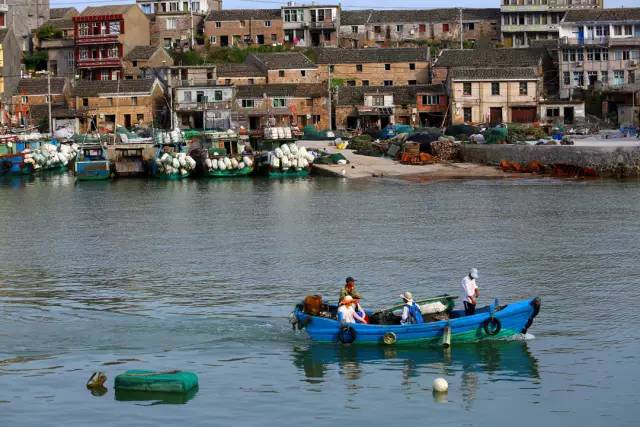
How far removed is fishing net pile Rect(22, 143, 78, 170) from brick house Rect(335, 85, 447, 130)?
2535cm

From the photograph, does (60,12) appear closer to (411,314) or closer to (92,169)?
(92,169)

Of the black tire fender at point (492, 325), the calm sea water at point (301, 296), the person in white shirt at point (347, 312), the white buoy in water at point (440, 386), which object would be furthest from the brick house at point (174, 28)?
the white buoy in water at point (440, 386)

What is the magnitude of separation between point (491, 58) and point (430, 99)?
6743mm

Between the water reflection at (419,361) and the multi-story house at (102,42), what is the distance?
88.1 m

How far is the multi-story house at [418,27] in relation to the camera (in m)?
124

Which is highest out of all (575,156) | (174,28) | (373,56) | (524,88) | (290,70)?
(174,28)

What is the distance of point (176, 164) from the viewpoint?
8175 cm

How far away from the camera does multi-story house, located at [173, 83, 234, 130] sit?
4112 inches

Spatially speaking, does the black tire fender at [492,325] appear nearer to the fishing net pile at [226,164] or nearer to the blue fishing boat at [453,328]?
the blue fishing boat at [453,328]

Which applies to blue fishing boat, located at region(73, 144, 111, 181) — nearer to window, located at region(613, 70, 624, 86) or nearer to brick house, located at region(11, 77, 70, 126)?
brick house, located at region(11, 77, 70, 126)

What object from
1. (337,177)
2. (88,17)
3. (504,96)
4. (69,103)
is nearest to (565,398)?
(337,177)

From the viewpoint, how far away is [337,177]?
261ft

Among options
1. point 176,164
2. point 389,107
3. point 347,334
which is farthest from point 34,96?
point 347,334

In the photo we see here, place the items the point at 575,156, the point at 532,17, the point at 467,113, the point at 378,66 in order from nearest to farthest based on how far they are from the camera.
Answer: the point at 575,156 < the point at 467,113 < the point at 378,66 < the point at 532,17
